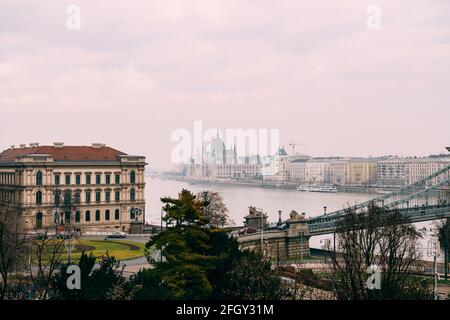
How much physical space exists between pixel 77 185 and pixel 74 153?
9.66 ft

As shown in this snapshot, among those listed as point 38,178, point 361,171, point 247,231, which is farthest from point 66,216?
point 361,171

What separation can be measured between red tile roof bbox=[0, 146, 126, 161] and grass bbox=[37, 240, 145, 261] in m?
12.5

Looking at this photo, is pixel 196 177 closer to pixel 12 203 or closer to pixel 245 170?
pixel 245 170

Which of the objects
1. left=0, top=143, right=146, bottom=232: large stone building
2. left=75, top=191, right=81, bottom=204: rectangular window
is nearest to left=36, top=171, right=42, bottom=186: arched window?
left=0, top=143, right=146, bottom=232: large stone building

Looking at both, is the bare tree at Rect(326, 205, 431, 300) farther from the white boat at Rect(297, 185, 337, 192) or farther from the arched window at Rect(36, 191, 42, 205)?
the white boat at Rect(297, 185, 337, 192)

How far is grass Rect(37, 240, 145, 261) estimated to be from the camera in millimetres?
32209

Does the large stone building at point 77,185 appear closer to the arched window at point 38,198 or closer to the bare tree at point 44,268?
the arched window at point 38,198

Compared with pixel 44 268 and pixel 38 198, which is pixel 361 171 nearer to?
pixel 38 198

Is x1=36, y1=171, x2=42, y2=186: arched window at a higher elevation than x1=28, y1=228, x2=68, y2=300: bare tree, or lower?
higher

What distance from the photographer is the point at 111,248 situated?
117 ft

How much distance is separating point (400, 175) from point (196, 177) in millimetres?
63453

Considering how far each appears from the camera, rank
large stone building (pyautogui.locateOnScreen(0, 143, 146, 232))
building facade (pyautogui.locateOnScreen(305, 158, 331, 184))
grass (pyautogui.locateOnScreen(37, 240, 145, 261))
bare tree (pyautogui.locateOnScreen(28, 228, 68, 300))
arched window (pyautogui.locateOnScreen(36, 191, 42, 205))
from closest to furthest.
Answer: bare tree (pyautogui.locateOnScreen(28, 228, 68, 300)), grass (pyautogui.locateOnScreen(37, 240, 145, 261)), large stone building (pyautogui.locateOnScreen(0, 143, 146, 232)), arched window (pyautogui.locateOnScreen(36, 191, 42, 205)), building facade (pyautogui.locateOnScreen(305, 158, 331, 184))

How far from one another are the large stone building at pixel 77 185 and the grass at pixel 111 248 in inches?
299
